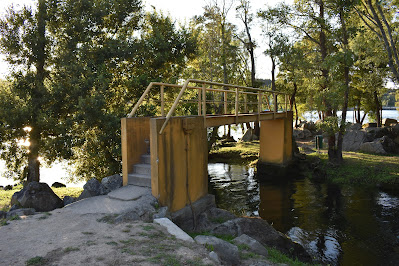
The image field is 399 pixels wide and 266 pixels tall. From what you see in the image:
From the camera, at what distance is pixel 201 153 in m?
9.59

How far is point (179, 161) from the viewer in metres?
8.45

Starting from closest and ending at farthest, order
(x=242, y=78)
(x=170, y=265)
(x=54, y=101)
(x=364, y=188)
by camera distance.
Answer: (x=170, y=265) → (x=54, y=101) → (x=364, y=188) → (x=242, y=78)

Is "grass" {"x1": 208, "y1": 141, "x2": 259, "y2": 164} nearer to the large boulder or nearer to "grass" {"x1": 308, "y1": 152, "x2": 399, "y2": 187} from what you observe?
"grass" {"x1": 308, "y1": 152, "x2": 399, "y2": 187}

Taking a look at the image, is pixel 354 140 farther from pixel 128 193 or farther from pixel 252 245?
pixel 128 193

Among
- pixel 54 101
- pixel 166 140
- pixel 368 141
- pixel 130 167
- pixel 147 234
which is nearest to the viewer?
pixel 147 234

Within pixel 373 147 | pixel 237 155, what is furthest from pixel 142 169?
pixel 373 147

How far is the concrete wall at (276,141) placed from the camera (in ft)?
56.4

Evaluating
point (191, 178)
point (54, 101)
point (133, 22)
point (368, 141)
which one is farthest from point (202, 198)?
point (368, 141)

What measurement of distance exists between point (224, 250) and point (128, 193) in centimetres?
344

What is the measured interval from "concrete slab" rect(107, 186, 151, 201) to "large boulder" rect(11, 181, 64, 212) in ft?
6.65

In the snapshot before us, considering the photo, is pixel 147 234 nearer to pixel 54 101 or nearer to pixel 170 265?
pixel 170 265

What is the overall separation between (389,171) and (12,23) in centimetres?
1972

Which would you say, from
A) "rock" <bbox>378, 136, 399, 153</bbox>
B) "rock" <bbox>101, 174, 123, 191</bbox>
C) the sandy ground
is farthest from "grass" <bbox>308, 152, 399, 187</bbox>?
the sandy ground

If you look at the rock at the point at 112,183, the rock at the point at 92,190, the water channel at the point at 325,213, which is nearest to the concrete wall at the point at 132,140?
the rock at the point at 112,183
